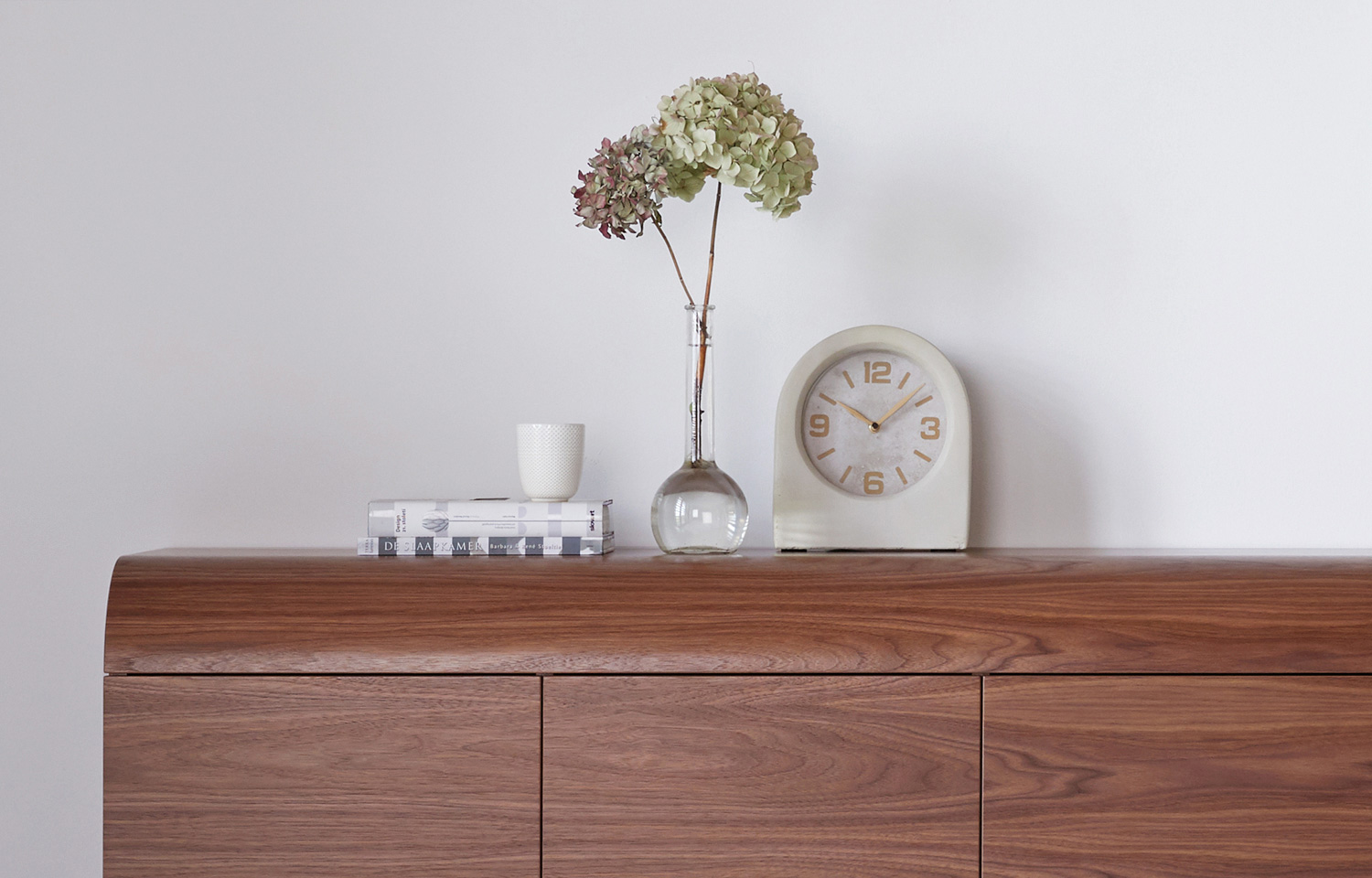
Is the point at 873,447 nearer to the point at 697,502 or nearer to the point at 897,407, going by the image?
the point at 897,407

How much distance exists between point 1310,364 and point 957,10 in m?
0.75

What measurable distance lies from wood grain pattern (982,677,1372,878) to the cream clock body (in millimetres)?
291

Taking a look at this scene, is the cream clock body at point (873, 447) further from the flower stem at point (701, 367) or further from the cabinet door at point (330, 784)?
the cabinet door at point (330, 784)

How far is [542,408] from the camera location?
1.44 metres

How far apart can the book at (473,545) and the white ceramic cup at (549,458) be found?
68 mm

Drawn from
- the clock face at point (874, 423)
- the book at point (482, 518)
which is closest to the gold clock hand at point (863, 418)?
the clock face at point (874, 423)

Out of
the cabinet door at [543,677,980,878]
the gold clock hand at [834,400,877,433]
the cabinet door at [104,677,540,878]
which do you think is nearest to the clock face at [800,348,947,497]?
the gold clock hand at [834,400,877,433]

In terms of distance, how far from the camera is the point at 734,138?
3.99ft

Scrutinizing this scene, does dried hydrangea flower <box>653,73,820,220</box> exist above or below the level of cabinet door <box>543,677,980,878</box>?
above

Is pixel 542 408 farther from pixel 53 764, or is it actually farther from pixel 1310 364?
pixel 1310 364

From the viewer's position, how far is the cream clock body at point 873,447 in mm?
1283

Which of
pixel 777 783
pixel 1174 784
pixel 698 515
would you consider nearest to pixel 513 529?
pixel 698 515

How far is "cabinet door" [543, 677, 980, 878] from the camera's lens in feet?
3.53

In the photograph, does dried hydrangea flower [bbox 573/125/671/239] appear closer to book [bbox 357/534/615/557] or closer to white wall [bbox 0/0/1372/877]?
white wall [bbox 0/0/1372/877]
